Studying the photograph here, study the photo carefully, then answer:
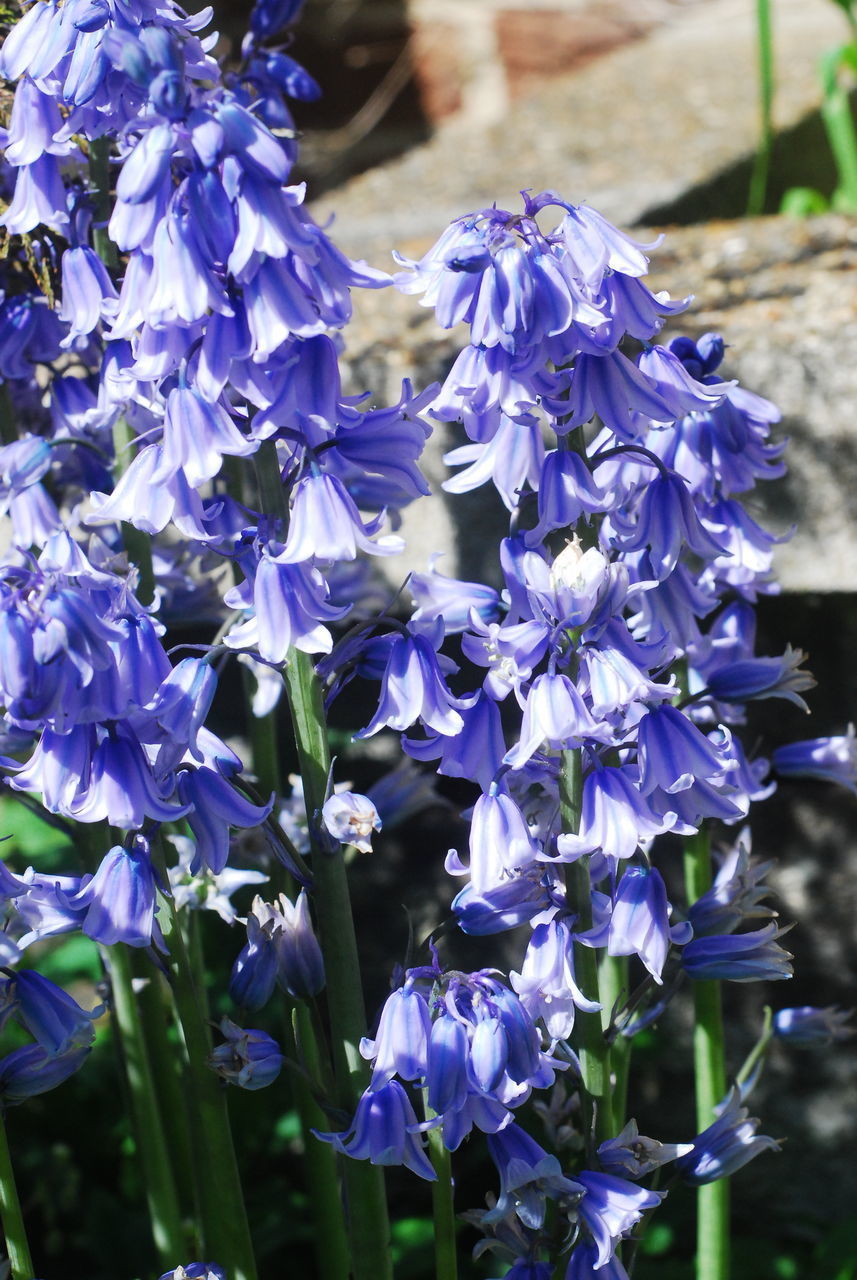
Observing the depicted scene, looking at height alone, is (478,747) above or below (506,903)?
above

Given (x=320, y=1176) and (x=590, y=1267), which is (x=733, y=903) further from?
(x=320, y=1176)

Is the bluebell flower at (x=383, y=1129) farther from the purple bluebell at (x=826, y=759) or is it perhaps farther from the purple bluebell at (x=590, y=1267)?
the purple bluebell at (x=826, y=759)

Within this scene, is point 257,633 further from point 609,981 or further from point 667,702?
point 609,981

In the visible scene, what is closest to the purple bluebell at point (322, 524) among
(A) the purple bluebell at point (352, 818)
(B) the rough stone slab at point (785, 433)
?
(A) the purple bluebell at point (352, 818)

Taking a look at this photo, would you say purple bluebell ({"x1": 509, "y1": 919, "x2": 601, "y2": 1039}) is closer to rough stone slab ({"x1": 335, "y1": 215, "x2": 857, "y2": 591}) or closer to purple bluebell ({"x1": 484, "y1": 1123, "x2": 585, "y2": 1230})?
purple bluebell ({"x1": 484, "y1": 1123, "x2": 585, "y2": 1230})

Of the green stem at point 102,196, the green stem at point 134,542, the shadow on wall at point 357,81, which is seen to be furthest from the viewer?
the shadow on wall at point 357,81

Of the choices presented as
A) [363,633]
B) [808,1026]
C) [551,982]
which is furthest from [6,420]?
[808,1026]

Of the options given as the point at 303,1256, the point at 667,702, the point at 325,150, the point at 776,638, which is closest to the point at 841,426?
the point at 776,638

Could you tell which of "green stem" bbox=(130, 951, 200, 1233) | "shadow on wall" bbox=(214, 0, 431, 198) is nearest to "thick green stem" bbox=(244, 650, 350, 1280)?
"green stem" bbox=(130, 951, 200, 1233)
